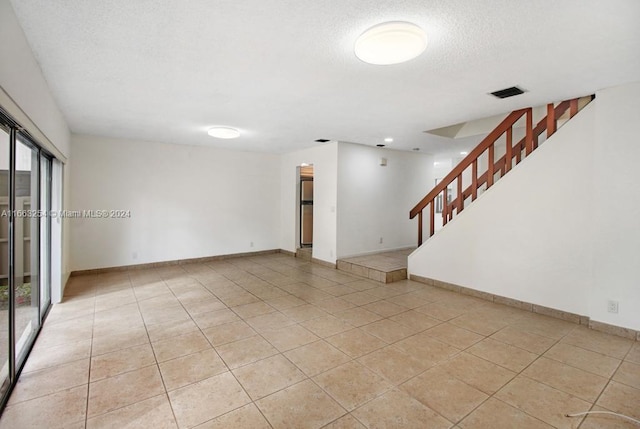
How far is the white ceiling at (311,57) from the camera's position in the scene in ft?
6.23

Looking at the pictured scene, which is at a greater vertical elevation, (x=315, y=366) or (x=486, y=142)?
(x=486, y=142)

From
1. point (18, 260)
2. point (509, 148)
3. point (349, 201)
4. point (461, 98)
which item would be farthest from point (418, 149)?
point (18, 260)

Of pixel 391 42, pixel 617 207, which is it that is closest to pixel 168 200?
pixel 391 42

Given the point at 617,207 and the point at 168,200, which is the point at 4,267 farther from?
the point at 617,207

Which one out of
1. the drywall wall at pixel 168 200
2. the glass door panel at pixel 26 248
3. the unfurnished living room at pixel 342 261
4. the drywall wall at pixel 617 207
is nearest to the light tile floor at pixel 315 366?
the unfurnished living room at pixel 342 261

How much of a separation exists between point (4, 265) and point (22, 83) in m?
1.37

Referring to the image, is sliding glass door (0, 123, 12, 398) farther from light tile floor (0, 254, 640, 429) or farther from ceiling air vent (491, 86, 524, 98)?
ceiling air vent (491, 86, 524, 98)

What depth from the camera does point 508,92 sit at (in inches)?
128

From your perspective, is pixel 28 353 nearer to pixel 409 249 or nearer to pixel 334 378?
pixel 334 378

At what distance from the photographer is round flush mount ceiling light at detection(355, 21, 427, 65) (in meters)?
2.01

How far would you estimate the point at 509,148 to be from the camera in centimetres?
402

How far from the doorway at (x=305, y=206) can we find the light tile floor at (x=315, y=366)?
3.35 metres

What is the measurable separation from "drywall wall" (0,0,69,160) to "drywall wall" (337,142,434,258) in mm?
4408

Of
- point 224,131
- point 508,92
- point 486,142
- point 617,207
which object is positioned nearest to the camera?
point 617,207
